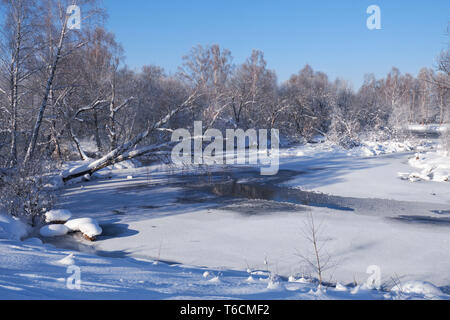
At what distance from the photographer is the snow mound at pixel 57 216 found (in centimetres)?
886

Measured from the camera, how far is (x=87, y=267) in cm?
450

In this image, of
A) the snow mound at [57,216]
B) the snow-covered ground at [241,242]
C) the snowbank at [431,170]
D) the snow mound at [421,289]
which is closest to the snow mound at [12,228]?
the snow-covered ground at [241,242]

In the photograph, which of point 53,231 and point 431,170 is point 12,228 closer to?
point 53,231

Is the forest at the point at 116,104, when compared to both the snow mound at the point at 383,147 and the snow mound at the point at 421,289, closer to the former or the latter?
the snow mound at the point at 383,147

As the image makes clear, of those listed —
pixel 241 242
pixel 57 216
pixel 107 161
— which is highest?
pixel 107 161

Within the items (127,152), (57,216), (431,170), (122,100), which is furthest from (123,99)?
(431,170)

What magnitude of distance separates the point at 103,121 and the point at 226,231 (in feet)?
62.6

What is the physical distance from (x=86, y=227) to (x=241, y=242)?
3.76 metres

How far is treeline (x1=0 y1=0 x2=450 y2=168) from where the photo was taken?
11141 millimetres

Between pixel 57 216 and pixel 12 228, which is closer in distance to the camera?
pixel 12 228

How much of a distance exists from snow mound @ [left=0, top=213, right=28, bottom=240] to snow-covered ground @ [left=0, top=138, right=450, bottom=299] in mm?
63

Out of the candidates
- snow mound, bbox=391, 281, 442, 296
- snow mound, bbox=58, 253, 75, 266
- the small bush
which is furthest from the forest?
snow mound, bbox=391, 281, 442, 296

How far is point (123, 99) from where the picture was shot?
71.6 feet

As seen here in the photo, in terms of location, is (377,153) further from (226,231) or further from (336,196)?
(226,231)
